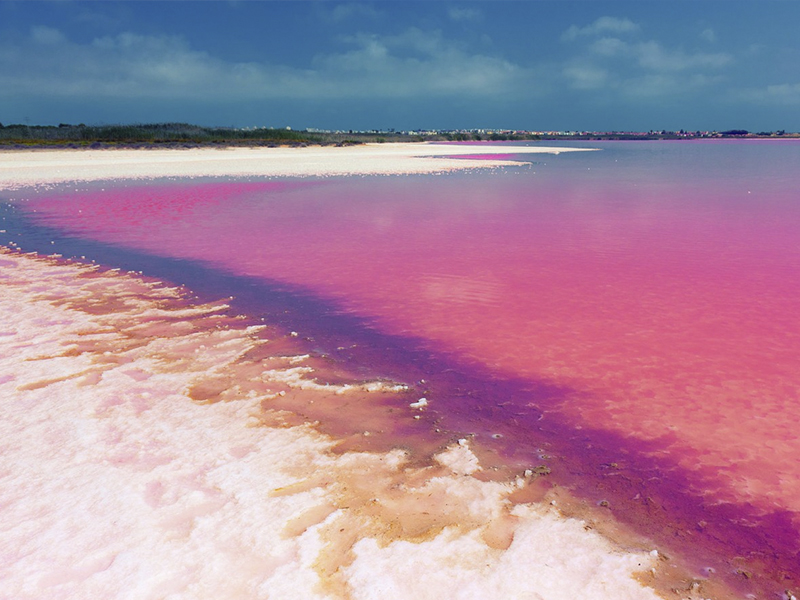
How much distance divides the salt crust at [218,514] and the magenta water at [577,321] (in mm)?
679

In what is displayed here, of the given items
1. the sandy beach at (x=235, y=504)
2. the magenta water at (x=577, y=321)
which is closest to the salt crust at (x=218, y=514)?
the sandy beach at (x=235, y=504)

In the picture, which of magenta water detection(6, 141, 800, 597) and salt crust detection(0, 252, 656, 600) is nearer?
salt crust detection(0, 252, 656, 600)

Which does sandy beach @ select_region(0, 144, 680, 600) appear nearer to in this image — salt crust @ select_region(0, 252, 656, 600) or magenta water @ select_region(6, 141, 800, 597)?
salt crust @ select_region(0, 252, 656, 600)

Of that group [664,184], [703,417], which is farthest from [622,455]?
[664,184]

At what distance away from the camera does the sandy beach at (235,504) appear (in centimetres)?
296

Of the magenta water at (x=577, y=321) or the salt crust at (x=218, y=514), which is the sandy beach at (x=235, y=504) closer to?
the salt crust at (x=218, y=514)

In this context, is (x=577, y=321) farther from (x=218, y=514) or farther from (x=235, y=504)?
(x=218, y=514)

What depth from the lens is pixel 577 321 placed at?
6.97 m

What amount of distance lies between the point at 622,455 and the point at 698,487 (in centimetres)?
53

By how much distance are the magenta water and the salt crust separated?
2.23 ft

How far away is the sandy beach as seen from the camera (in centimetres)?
296

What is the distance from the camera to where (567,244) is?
11.6m

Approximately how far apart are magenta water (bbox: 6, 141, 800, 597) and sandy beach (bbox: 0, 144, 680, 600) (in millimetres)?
611

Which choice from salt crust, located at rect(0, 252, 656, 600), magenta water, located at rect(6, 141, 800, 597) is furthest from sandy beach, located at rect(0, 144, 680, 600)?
magenta water, located at rect(6, 141, 800, 597)
